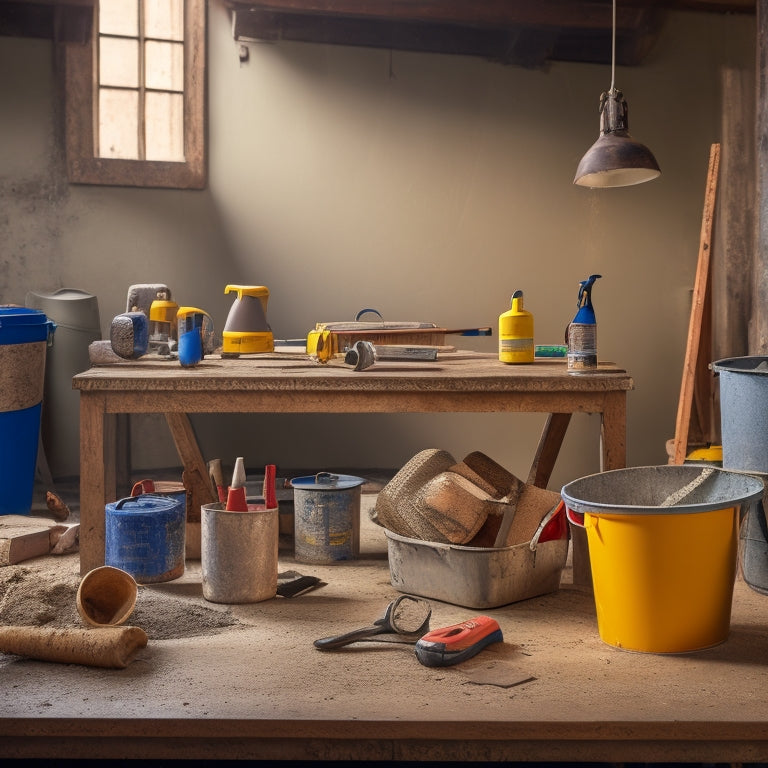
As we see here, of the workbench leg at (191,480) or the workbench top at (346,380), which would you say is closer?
the workbench top at (346,380)

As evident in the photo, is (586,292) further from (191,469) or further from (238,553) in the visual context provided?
(191,469)

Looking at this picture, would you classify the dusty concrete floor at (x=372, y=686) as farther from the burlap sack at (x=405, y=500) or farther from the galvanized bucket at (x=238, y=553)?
the burlap sack at (x=405, y=500)

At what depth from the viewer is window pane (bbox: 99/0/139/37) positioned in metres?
5.70

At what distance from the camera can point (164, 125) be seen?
19.1 ft

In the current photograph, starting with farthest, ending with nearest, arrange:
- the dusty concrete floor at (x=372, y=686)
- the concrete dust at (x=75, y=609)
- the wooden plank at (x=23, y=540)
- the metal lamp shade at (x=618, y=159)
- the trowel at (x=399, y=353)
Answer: the metal lamp shade at (x=618, y=159)
the wooden plank at (x=23, y=540)
the trowel at (x=399, y=353)
the concrete dust at (x=75, y=609)
the dusty concrete floor at (x=372, y=686)

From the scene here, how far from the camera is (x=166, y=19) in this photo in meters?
5.77

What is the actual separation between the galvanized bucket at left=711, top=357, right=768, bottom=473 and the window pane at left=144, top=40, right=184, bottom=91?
13.0 ft

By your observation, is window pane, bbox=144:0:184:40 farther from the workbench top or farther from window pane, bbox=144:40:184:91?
the workbench top

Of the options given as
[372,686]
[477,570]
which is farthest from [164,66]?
[372,686]

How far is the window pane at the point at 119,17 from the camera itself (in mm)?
5695

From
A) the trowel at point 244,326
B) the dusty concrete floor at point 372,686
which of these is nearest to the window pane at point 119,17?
the trowel at point 244,326

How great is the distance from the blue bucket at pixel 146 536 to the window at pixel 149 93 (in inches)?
116

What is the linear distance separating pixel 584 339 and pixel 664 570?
93cm

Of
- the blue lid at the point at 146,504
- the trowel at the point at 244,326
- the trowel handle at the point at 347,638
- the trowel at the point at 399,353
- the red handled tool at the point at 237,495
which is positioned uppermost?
the trowel at the point at 244,326
